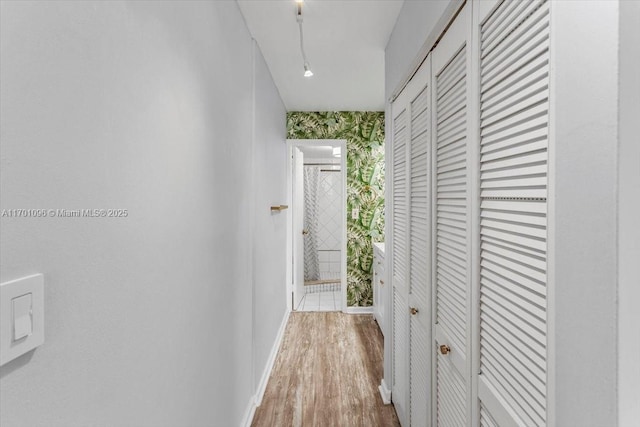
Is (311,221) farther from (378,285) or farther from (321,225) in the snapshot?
(378,285)

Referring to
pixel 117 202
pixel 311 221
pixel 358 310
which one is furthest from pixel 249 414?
pixel 311 221

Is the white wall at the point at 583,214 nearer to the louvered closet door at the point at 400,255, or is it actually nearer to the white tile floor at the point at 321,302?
the louvered closet door at the point at 400,255

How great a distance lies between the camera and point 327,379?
8.98 ft

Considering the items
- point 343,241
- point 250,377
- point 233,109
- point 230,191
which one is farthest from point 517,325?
point 343,241

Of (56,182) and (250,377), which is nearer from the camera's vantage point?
(56,182)

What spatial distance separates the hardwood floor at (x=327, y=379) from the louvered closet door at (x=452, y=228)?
98 centimetres

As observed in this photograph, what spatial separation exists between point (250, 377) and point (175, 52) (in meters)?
1.98

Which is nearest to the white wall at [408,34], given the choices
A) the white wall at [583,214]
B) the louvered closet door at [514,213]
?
the louvered closet door at [514,213]

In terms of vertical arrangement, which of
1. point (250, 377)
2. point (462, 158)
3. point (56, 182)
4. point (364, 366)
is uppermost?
point (462, 158)

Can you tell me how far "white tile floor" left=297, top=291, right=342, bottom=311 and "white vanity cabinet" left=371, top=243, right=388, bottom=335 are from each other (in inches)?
23.4

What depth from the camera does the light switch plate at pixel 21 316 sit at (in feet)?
1.73

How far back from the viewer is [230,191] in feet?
6.10

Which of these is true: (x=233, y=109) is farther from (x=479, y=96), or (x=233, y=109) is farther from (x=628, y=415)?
(x=628, y=415)

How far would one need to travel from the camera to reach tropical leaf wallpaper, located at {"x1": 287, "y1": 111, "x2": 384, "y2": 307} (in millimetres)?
4359
